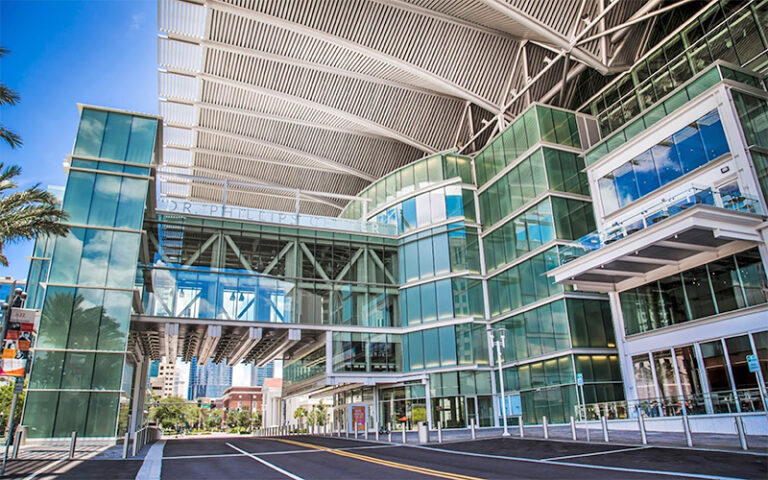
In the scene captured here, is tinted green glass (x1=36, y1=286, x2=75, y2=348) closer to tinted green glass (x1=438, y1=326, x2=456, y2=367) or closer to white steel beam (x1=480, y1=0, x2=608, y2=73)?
tinted green glass (x1=438, y1=326, x2=456, y2=367)

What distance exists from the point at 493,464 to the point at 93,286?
742 inches

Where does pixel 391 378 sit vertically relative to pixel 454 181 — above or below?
below

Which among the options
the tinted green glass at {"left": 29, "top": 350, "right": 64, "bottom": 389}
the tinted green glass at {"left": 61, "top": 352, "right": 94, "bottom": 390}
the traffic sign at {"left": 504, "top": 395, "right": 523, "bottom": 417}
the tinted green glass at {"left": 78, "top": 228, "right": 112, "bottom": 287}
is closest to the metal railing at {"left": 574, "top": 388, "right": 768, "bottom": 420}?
the traffic sign at {"left": 504, "top": 395, "right": 523, "bottom": 417}

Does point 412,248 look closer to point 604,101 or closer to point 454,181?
point 454,181

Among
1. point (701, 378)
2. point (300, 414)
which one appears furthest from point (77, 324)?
point (300, 414)

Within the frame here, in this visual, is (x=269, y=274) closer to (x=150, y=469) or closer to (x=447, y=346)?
(x=447, y=346)

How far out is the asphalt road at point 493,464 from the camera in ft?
33.9

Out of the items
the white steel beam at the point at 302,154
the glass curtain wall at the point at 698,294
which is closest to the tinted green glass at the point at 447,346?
the glass curtain wall at the point at 698,294

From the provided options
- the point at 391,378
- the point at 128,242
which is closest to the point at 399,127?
the point at 391,378

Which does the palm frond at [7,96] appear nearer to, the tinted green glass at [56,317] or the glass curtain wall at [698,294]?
the tinted green glass at [56,317]

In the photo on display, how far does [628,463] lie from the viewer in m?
11.6

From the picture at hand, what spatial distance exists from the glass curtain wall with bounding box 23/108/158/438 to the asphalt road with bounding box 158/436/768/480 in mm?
7053

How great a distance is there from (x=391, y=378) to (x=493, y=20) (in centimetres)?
2197

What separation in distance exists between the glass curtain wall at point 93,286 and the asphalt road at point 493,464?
7053 millimetres
